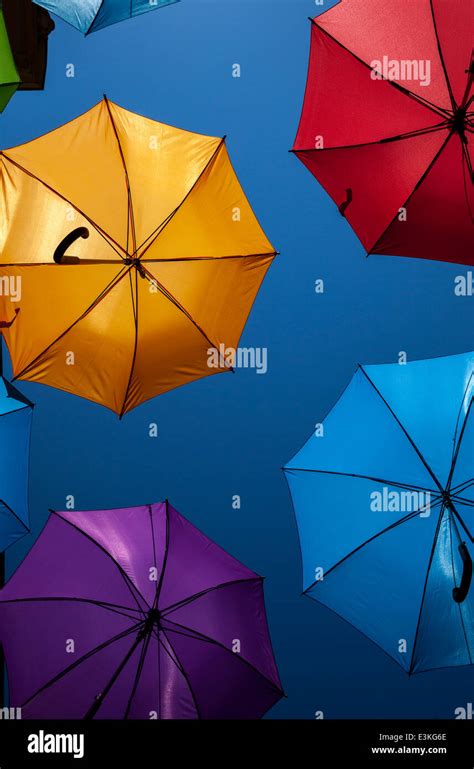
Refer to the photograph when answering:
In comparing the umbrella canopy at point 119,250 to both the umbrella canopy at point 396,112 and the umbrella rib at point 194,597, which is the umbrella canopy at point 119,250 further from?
the umbrella rib at point 194,597

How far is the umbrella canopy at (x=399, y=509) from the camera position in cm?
474

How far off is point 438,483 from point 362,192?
155cm

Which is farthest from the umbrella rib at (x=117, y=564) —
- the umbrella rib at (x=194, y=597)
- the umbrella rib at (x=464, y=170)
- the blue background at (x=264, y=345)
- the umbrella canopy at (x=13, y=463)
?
the umbrella rib at (x=464, y=170)

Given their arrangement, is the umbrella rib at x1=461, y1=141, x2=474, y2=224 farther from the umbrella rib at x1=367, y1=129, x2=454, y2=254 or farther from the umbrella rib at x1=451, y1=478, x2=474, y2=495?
the umbrella rib at x1=451, y1=478, x2=474, y2=495

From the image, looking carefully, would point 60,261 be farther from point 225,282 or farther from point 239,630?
point 239,630

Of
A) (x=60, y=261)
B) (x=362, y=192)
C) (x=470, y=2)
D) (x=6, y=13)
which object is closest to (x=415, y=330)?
(x=362, y=192)

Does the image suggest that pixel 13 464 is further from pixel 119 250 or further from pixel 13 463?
pixel 119 250

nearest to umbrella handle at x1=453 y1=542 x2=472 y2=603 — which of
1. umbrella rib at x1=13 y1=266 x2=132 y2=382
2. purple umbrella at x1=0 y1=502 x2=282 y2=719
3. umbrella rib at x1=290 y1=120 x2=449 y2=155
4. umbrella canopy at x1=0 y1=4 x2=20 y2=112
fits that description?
purple umbrella at x1=0 y1=502 x2=282 y2=719

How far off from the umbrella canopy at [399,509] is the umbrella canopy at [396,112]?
87 centimetres

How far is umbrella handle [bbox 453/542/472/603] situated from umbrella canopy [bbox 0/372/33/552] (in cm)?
231

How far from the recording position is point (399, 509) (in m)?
4.86

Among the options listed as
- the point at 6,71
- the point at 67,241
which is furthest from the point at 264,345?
the point at 6,71

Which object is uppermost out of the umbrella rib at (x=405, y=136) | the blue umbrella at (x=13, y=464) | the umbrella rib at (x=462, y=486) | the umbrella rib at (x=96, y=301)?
the umbrella rib at (x=405, y=136)

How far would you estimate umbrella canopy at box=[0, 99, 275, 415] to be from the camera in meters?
4.82
